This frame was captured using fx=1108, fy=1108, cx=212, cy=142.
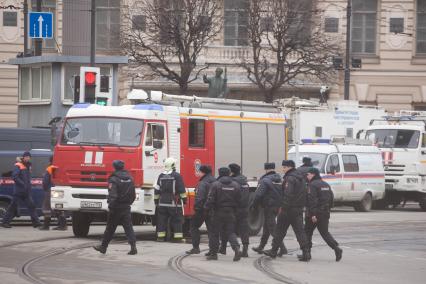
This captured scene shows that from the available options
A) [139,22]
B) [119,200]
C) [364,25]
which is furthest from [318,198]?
[364,25]

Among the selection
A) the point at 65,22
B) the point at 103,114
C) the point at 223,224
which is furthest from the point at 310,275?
the point at 65,22

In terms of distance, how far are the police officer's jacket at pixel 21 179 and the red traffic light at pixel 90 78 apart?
2.86 m

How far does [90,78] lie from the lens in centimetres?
2630

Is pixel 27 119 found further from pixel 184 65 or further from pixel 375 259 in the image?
pixel 375 259

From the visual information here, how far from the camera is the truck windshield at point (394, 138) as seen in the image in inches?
1447

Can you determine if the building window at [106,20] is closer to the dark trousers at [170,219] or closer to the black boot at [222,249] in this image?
the dark trousers at [170,219]

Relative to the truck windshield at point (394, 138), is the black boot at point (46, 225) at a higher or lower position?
lower

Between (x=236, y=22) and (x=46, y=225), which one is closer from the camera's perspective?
(x=46, y=225)

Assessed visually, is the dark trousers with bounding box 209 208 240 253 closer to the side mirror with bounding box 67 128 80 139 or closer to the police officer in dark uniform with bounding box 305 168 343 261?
the police officer in dark uniform with bounding box 305 168 343 261

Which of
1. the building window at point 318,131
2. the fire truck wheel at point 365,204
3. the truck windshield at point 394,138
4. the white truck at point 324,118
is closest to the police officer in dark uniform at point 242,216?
the white truck at point 324,118

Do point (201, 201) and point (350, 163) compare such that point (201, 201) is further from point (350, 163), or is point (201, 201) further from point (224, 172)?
point (350, 163)

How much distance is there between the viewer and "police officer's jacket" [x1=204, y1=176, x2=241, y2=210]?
18344mm

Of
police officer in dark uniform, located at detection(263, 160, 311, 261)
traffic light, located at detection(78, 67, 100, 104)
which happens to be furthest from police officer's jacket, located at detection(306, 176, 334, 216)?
traffic light, located at detection(78, 67, 100, 104)

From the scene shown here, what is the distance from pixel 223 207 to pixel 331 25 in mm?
30783
